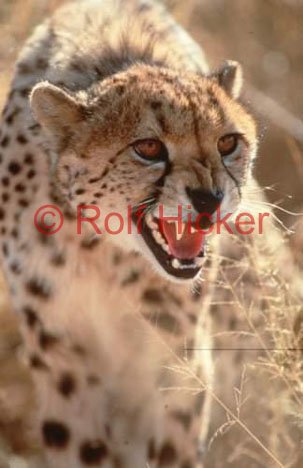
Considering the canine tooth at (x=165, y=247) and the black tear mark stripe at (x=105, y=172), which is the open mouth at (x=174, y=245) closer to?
the canine tooth at (x=165, y=247)

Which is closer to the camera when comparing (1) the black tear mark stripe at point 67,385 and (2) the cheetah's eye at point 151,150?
(2) the cheetah's eye at point 151,150

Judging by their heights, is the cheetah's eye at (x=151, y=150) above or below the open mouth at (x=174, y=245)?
above

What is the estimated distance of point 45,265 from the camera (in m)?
3.40

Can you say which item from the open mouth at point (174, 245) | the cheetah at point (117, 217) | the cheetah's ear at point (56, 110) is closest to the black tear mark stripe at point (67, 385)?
the cheetah at point (117, 217)

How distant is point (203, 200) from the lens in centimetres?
285

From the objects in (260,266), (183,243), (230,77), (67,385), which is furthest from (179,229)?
(67,385)

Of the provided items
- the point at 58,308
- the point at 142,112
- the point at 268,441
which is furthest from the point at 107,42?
the point at 268,441

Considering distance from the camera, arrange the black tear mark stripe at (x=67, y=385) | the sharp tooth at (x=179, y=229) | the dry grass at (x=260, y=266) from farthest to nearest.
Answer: the black tear mark stripe at (x=67, y=385) → the dry grass at (x=260, y=266) → the sharp tooth at (x=179, y=229)

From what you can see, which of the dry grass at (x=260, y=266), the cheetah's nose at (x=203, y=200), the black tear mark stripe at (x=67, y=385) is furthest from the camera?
the black tear mark stripe at (x=67, y=385)

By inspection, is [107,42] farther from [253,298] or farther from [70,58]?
[253,298]

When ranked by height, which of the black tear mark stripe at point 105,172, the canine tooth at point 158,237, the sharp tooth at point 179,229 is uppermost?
the black tear mark stripe at point 105,172

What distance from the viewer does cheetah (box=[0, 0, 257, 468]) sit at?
3.00 m

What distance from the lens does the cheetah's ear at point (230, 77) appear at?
3372 millimetres

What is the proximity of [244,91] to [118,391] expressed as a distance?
Answer: 2458 mm
